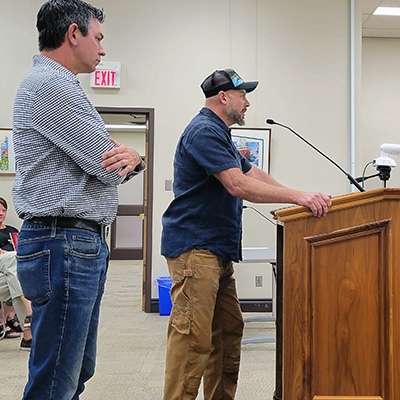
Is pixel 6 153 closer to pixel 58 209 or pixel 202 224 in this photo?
pixel 202 224

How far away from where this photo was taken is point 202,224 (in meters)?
1.89

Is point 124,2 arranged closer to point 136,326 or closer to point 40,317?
point 136,326

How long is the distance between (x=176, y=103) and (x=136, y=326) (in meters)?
2.06

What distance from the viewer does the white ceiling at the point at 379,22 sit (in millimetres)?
4844

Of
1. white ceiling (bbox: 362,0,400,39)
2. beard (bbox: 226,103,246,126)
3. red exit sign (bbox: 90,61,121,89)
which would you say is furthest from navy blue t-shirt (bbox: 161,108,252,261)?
white ceiling (bbox: 362,0,400,39)

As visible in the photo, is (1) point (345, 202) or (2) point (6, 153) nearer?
(1) point (345, 202)

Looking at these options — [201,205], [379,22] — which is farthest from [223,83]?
[379,22]

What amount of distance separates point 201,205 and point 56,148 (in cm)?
76

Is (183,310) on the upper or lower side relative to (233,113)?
lower

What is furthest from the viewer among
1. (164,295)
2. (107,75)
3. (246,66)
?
(246,66)

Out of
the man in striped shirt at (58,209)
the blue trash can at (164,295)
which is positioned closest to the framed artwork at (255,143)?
the blue trash can at (164,295)

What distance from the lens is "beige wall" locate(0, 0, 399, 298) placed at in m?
4.66

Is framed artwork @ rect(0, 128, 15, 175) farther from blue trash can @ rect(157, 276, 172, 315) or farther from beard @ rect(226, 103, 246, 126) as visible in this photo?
beard @ rect(226, 103, 246, 126)

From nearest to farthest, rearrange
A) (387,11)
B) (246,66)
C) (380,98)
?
(246,66) < (387,11) < (380,98)
